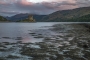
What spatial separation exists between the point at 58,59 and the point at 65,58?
126 cm

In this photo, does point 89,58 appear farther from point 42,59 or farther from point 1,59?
point 1,59

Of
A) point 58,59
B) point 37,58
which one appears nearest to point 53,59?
point 58,59

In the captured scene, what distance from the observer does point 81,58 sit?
24.8 metres

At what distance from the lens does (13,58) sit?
82.8 feet

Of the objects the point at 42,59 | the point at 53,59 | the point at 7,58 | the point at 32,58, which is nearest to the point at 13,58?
the point at 7,58

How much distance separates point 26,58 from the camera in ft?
82.5

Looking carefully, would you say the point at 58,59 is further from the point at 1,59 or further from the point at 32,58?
the point at 1,59

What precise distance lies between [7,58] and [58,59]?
7.77 meters

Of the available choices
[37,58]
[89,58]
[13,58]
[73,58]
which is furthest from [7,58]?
[89,58]

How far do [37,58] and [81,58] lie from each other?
21.8 feet

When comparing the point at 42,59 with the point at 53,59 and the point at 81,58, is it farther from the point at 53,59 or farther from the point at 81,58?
the point at 81,58

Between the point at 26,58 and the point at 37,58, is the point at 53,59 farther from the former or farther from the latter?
the point at 26,58

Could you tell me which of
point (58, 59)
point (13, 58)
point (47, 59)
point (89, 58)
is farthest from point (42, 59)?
point (89, 58)

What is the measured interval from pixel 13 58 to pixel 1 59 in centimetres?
182
